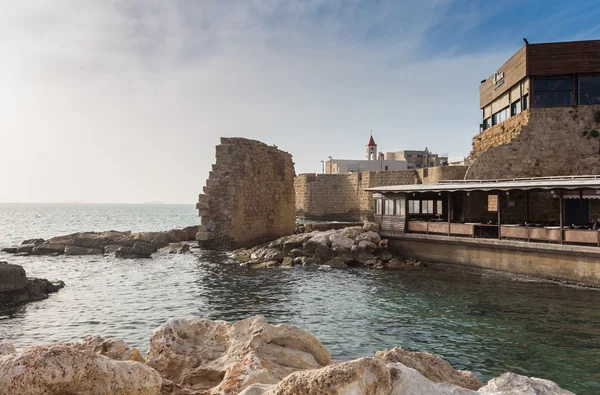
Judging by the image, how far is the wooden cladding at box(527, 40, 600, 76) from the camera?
24938 mm

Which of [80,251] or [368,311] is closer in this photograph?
[368,311]

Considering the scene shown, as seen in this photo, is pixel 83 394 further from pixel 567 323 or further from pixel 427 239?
pixel 427 239

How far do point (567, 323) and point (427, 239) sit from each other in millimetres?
9830

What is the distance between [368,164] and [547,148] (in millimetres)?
48678

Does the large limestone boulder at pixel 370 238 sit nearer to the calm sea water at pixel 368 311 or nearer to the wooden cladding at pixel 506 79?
the calm sea water at pixel 368 311

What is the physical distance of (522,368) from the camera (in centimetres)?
866

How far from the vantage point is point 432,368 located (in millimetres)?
5199

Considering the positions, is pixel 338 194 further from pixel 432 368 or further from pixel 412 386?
pixel 412 386

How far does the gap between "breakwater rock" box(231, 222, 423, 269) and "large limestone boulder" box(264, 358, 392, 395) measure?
18.0 metres

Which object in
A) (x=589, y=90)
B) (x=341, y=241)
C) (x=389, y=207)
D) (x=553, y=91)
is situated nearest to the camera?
(x=341, y=241)

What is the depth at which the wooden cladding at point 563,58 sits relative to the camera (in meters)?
24.9

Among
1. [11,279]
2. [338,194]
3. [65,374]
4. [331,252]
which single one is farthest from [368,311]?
[338,194]

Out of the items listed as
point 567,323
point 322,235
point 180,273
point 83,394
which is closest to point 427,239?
point 322,235

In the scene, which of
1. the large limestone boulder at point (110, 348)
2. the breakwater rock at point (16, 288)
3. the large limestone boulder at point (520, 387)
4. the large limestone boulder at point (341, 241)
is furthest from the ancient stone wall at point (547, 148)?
the large limestone boulder at point (110, 348)
